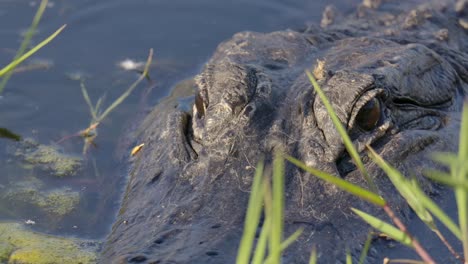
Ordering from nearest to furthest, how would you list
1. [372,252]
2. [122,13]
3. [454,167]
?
[454,167]
[372,252]
[122,13]

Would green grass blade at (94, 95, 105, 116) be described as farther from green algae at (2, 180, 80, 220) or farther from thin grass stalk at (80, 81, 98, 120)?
green algae at (2, 180, 80, 220)

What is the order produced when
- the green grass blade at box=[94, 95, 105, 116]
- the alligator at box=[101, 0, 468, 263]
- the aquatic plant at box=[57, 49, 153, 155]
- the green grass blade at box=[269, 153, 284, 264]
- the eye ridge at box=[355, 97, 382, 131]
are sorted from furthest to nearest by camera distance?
the green grass blade at box=[94, 95, 105, 116], the aquatic plant at box=[57, 49, 153, 155], the eye ridge at box=[355, 97, 382, 131], the alligator at box=[101, 0, 468, 263], the green grass blade at box=[269, 153, 284, 264]

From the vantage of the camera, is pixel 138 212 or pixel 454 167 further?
pixel 138 212

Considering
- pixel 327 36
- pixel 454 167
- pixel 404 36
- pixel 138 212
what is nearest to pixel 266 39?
pixel 327 36

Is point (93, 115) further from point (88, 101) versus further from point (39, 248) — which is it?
point (39, 248)

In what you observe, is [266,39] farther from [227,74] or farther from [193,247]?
[193,247]

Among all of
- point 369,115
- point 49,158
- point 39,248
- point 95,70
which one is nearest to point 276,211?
point 369,115

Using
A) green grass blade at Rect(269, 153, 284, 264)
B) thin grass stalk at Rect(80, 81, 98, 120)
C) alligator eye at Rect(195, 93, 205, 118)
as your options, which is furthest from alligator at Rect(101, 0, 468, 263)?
green grass blade at Rect(269, 153, 284, 264)
